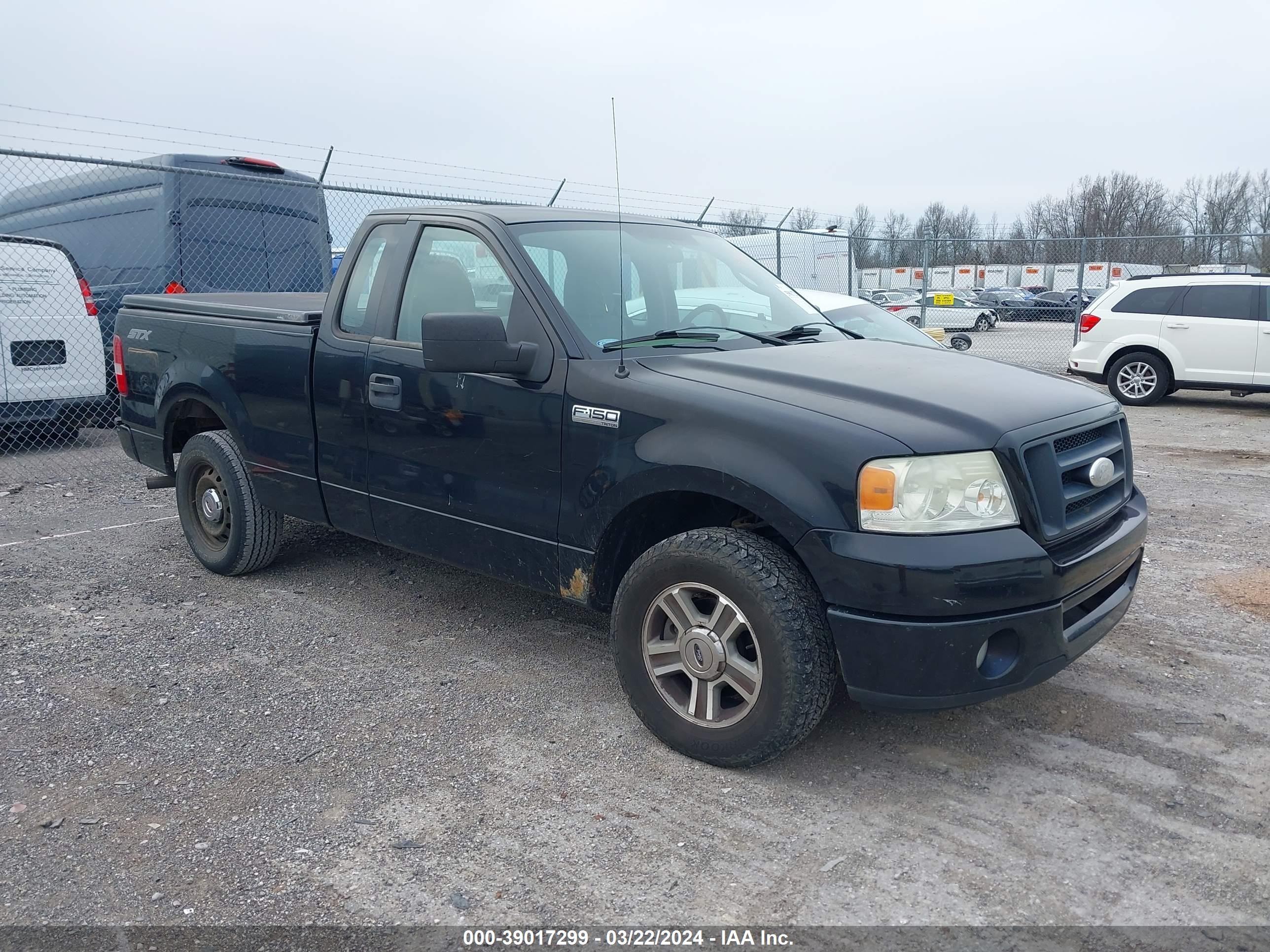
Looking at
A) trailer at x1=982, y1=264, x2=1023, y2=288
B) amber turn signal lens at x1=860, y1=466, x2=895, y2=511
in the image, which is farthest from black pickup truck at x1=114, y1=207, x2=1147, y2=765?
trailer at x1=982, y1=264, x2=1023, y2=288

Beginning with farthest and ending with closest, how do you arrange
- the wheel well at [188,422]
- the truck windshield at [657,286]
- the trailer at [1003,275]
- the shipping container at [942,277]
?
the trailer at [1003,275]
the shipping container at [942,277]
the wheel well at [188,422]
the truck windshield at [657,286]

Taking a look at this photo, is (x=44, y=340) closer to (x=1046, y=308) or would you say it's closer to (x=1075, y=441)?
(x=1075, y=441)

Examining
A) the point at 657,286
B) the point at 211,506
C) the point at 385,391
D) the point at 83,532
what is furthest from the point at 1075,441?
the point at 83,532

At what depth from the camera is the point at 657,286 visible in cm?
426

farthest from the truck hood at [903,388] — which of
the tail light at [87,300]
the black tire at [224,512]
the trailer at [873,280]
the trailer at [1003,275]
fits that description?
the trailer at [1003,275]

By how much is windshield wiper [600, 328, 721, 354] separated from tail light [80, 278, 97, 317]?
7.32 metres

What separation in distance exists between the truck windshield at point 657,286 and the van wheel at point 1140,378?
32.5ft

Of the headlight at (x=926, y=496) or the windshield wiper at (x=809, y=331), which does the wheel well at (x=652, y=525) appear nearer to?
the headlight at (x=926, y=496)

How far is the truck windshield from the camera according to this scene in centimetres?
391

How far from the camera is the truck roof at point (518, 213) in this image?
417cm

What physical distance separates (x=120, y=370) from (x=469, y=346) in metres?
3.28

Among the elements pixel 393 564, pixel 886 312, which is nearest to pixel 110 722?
pixel 393 564

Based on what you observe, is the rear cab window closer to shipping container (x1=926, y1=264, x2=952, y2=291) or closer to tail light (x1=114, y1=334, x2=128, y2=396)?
tail light (x1=114, y1=334, x2=128, y2=396)

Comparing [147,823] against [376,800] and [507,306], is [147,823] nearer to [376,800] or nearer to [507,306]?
[376,800]
